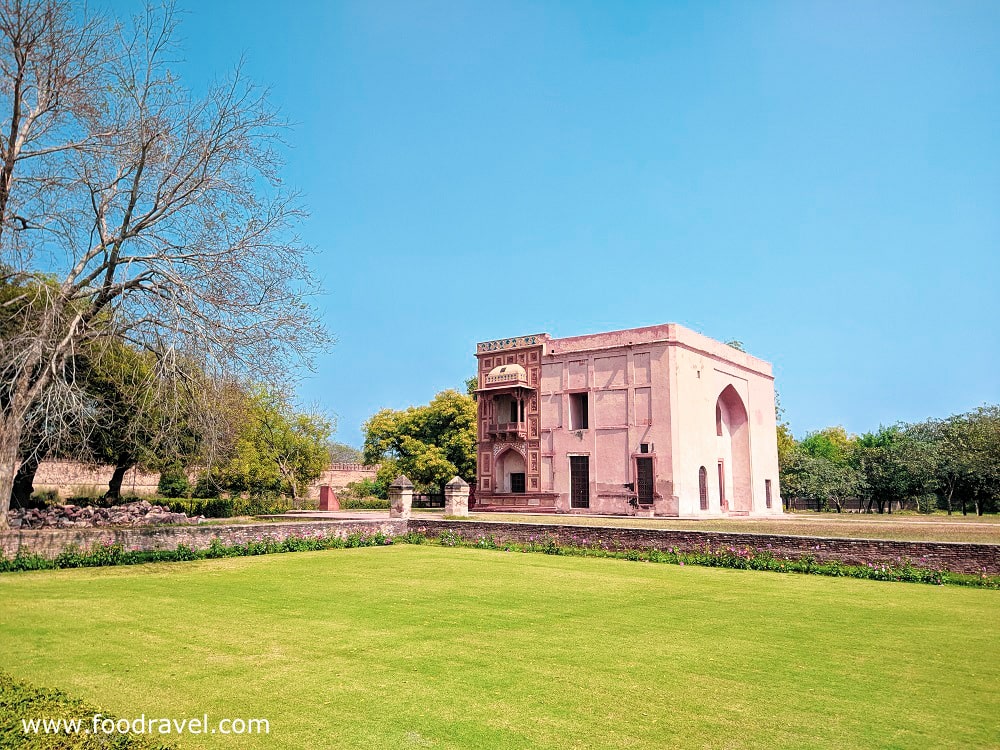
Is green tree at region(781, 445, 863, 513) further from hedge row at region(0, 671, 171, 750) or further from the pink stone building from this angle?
hedge row at region(0, 671, 171, 750)

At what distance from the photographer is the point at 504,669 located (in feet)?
19.1

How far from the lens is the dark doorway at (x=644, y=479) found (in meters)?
28.6

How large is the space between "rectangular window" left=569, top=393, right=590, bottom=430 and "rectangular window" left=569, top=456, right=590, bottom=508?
1.53 metres

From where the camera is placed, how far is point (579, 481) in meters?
30.7

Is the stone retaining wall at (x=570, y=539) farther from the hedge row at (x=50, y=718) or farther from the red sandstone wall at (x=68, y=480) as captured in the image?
the red sandstone wall at (x=68, y=480)

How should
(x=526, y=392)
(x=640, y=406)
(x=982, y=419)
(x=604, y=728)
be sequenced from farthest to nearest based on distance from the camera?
(x=982, y=419) → (x=526, y=392) → (x=640, y=406) → (x=604, y=728)

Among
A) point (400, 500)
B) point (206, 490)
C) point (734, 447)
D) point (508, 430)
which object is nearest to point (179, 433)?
point (400, 500)

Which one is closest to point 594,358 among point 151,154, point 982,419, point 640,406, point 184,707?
point 640,406

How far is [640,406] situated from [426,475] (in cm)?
1581

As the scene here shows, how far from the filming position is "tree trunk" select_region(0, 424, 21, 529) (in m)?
12.2

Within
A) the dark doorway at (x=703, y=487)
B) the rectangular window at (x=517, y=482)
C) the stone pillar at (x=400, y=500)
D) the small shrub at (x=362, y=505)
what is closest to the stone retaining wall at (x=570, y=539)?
the stone pillar at (x=400, y=500)

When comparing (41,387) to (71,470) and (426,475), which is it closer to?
(71,470)

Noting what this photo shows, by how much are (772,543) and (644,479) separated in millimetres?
15299

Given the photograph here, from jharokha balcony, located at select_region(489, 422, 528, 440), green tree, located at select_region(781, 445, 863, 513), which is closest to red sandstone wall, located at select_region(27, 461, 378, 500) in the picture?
jharokha balcony, located at select_region(489, 422, 528, 440)
